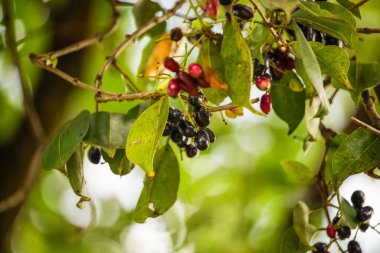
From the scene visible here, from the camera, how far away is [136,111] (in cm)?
115

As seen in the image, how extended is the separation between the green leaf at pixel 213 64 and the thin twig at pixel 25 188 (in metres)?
1.08

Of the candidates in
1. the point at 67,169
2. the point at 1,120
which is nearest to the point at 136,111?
the point at 67,169

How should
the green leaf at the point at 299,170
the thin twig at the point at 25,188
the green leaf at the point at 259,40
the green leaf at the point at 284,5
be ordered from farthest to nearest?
the thin twig at the point at 25,188
the green leaf at the point at 299,170
the green leaf at the point at 259,40
the green leaf at the point at 284,5

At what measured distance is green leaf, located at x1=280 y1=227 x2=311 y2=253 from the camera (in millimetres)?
1189

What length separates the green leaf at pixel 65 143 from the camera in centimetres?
104

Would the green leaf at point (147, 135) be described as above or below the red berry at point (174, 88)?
below

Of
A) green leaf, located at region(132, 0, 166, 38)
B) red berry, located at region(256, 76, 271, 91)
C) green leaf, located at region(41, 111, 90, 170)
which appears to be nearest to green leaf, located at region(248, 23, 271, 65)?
red berry, located at region(256, 76, 271, 91)

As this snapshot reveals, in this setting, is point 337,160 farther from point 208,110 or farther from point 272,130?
point 272,130

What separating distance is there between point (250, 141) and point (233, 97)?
6.65 feet

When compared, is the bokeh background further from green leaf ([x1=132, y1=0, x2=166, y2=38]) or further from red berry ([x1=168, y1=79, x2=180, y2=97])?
red berry ([x1=168, y1=79, x2=180, y2=97])

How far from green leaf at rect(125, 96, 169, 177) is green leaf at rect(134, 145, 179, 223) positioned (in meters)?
0.25

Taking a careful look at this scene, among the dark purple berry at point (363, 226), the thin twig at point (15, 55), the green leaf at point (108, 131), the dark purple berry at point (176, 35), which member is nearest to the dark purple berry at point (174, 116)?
the green leaf at point (108, 131)

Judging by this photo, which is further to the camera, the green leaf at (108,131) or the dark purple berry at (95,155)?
the dark purple berry at (95,155)

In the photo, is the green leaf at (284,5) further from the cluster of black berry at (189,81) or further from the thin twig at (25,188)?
the thin twig at (25,188)
